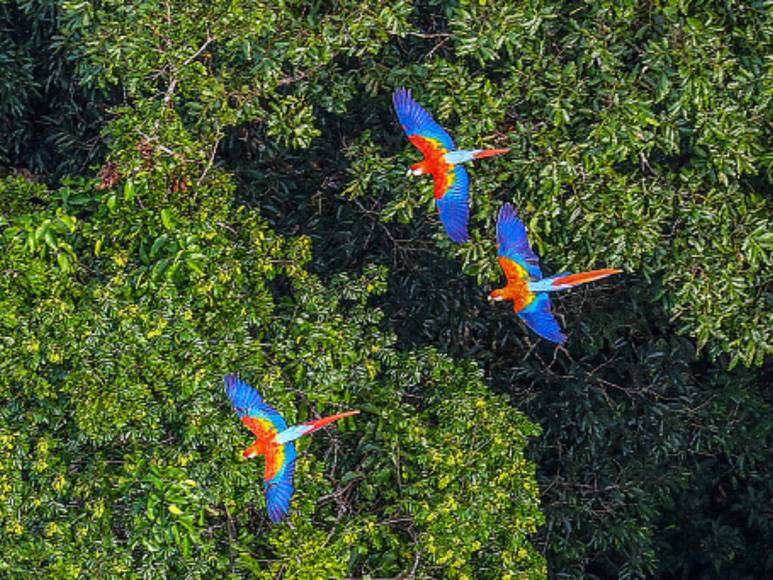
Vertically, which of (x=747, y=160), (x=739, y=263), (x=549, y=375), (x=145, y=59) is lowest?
(x=549, y=375)

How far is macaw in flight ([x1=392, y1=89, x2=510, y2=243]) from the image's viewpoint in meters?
5.58

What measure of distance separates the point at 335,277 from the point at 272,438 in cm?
126

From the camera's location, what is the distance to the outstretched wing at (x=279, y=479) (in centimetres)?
531

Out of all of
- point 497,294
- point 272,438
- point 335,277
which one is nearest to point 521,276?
point 497,294

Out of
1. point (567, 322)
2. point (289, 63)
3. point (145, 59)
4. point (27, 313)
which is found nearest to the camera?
point (27, 313)

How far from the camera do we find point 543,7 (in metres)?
5.76

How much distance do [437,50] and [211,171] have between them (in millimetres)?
1360

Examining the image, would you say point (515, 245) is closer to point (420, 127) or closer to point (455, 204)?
point (455, 204)

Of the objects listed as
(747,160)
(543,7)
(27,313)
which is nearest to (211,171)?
(27,313)

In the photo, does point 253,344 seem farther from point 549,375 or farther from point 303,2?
point 549,375

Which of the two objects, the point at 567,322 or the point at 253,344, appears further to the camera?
the point at 567,322

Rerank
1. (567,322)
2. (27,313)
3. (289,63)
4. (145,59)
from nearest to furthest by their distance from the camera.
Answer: (27,313), (145,59), (289,63), (567,322)

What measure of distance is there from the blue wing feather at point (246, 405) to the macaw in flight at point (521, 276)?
1.05 meters

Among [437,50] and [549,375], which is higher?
[437,50]
